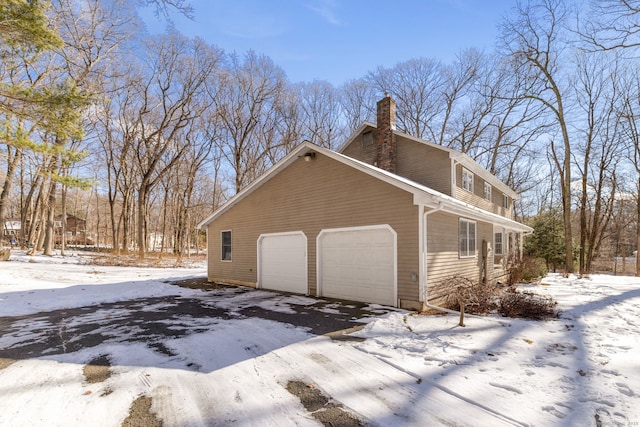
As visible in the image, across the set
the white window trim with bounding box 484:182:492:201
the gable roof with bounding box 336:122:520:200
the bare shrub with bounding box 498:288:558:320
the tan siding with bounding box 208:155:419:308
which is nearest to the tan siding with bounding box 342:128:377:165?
the gable roof with bounding box 336:122:520:200

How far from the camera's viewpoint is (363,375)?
3.57 meters

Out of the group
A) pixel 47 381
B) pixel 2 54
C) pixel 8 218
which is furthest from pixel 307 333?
pixel 8 218

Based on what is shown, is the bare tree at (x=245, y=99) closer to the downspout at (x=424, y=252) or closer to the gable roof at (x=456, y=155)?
the gable roof at (x=456, y=155)

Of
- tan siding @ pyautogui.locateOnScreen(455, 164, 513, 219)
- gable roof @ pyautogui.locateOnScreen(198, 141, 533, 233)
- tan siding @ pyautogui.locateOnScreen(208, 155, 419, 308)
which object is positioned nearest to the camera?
gable roof @ pyautogui.locateOnScreen(198, 141, 533, 233)

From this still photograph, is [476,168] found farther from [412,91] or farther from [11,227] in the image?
[11,227]

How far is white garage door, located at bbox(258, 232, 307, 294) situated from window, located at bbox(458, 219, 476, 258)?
187 inches

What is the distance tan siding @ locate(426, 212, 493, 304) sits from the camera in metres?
7.26

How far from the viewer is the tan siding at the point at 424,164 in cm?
1095

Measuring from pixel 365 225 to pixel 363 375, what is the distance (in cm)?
477

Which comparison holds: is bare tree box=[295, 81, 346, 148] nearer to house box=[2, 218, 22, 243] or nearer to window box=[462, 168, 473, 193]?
window box=[462, 168, 473, 193]

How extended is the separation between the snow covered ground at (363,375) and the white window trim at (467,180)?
6632mm

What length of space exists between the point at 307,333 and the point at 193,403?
2510mm

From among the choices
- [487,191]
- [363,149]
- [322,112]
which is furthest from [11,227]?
[487,191]

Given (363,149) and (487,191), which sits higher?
(363,149)
